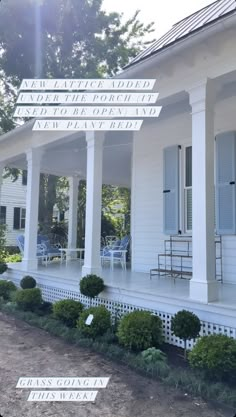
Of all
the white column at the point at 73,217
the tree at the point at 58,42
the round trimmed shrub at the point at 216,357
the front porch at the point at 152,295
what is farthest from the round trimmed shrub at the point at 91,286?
the tree at the point at 58,42

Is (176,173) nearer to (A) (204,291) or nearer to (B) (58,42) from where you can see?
(A) (204,291)

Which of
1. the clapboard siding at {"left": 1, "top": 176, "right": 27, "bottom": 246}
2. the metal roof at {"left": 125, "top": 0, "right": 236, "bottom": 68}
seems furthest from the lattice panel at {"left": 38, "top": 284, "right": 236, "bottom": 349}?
the clapboard siding at {"left": 1, "top": 176, "right": 27, "bottom": 246}

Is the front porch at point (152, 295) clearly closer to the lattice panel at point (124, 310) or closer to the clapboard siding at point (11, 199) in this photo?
the lattice panel at point (124, 310)

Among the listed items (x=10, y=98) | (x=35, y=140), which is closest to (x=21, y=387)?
(x=35, y=140)

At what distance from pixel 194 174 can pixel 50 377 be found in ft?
8.79

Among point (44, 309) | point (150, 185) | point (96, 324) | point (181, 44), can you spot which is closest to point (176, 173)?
point (150, 185)

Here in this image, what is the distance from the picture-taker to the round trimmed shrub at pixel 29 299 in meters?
6.09

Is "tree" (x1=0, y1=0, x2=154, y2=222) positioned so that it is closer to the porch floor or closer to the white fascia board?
the porch floor

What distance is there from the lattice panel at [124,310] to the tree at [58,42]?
805cm

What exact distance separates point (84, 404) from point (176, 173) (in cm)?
430

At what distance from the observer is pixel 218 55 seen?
413cm

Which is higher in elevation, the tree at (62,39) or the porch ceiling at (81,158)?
the tree at (62,39)

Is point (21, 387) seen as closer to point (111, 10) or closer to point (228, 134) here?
point (228, 134)

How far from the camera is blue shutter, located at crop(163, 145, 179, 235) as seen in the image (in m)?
6.45
